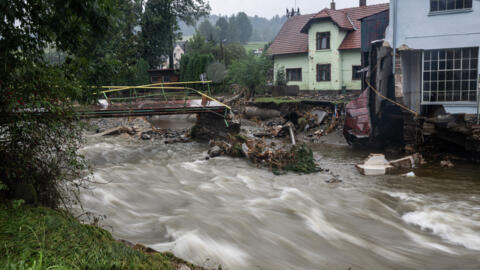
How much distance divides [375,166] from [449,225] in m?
5.39

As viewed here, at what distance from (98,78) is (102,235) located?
2427mm

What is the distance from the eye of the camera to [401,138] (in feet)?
59.2

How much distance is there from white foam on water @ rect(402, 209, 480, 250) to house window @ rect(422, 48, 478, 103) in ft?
27.5

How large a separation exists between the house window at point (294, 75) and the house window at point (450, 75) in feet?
56.2

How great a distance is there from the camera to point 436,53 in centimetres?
1570

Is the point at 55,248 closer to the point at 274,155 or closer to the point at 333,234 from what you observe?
the point at 333,234

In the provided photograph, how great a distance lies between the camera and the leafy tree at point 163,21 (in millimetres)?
37312

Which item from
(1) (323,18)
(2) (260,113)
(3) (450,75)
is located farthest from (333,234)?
(1) (323,18)

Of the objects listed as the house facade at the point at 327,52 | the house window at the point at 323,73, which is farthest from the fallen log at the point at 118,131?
the house window at the point at 323,73

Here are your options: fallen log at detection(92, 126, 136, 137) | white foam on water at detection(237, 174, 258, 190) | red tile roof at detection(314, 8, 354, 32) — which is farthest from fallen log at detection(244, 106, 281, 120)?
white foam on water at detection(237, 174, 258, 190)

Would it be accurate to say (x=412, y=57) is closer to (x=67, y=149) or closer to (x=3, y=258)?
(x=67, y=149)

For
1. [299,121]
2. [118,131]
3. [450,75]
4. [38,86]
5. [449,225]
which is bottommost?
[449,225]

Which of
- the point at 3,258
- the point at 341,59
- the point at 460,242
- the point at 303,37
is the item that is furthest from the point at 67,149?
the point at 303,37

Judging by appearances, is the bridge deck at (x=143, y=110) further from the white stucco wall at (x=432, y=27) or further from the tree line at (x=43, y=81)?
the tree line at (x=43, y=81)
